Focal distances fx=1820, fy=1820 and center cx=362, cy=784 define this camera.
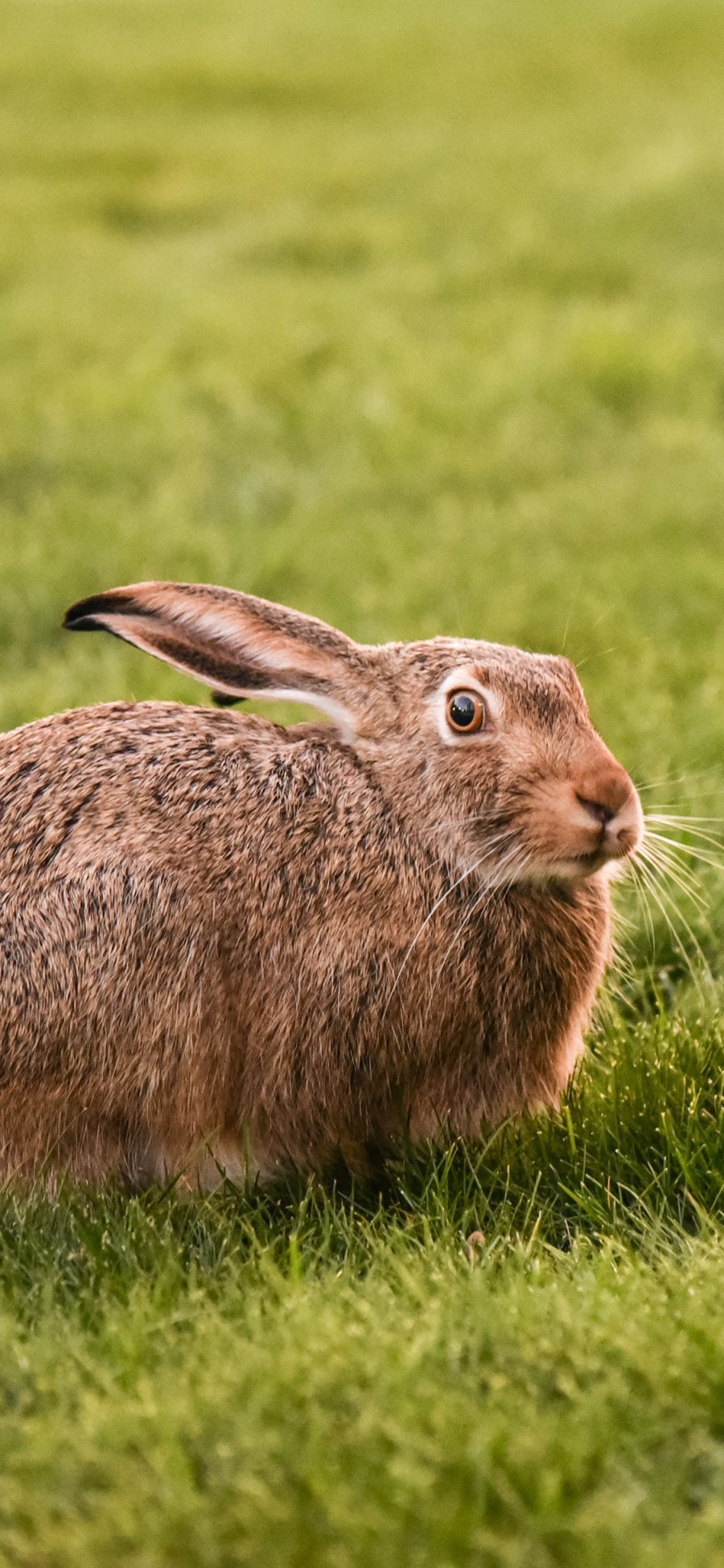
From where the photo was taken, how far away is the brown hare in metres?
3.63

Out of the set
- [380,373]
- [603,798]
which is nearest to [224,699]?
[603,798]

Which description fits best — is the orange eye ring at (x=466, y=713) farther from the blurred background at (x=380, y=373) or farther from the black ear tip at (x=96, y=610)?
the blurred background at (x=380, y=373)

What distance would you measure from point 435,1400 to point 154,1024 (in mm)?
1171

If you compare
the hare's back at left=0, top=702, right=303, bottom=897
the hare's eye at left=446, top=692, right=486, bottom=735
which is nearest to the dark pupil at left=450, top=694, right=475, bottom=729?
the hare's eye at left=446, top=692, right=486, bottom=735

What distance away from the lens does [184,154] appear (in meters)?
16.4

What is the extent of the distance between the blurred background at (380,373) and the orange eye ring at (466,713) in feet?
5.38

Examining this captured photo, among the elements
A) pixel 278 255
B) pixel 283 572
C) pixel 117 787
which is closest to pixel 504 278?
pixel 278 255

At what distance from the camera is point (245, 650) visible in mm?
4074

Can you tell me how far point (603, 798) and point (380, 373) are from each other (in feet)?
21.8

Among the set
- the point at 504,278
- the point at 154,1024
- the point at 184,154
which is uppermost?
the point at 184,154

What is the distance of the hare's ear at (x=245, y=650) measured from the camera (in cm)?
404

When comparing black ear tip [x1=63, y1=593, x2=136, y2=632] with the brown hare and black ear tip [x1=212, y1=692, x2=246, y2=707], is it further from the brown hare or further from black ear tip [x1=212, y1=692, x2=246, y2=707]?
black ear tip [x1=212, y1=692, x2=246, y2=707]

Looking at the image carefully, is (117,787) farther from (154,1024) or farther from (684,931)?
(684,931)

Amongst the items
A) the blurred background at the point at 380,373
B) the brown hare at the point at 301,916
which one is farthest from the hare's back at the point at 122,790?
the blurred background at the point at 380,373
